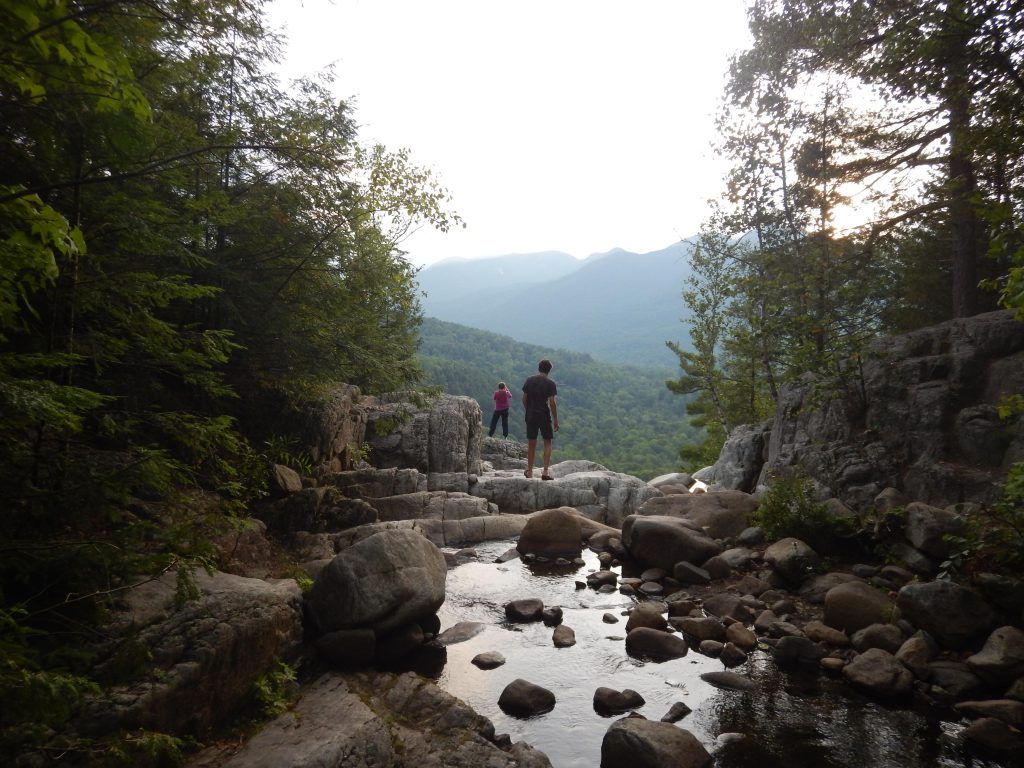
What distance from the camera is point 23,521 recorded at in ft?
12.0

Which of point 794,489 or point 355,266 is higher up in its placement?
point 355,266

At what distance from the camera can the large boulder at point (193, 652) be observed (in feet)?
12.7

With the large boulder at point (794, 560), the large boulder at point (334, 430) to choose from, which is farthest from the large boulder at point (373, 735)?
the large boulder at point (334, 430)

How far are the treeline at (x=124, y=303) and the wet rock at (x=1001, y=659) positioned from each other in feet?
22.5

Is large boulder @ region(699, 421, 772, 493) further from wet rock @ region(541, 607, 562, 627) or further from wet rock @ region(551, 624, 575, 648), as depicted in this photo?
wet rock @ region(551, 624, 575, 648)

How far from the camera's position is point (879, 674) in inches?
218

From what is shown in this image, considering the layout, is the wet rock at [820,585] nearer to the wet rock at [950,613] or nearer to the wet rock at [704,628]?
the wet rock at [950,613]

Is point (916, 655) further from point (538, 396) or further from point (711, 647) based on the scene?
point (538, 396)

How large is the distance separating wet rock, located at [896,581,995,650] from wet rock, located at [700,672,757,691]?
6.68ft

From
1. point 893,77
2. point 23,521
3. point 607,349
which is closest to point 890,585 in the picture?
point 893,77

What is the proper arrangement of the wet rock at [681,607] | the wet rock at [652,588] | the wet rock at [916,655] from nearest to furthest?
the wet rock at [916,655] < the wet rock at [681,607] < the wet rock at [652,588]

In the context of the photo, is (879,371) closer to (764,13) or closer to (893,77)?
(893,77)

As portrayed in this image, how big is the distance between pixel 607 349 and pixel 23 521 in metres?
153

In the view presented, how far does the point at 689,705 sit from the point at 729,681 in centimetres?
64
